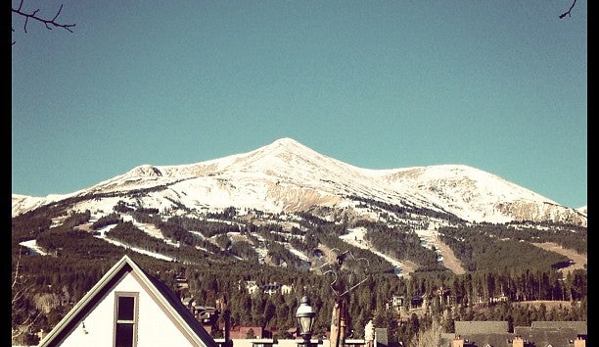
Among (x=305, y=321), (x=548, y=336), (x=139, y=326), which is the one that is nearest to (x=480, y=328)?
(x=548, y=336)

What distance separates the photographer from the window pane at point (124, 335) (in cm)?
2086

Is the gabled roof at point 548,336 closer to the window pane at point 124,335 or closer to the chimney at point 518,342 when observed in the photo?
the chimney at point 518,342

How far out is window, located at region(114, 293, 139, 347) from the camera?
20875 mm

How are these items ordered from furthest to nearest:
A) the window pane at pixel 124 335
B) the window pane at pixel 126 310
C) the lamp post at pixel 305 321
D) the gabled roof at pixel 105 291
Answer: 1. the window pane at pixel 126 310
2. the window pane at pixel 124 335
3. the gabled roof at pixel 105 291
4. the lamp post at pixel 305 321

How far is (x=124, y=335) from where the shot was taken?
20906mm

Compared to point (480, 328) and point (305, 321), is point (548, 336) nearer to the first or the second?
point (480, 328)

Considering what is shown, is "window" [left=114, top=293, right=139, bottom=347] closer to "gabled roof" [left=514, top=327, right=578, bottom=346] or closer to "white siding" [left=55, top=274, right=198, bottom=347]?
"white siding" [left=55, top=274, right=198, bottom=347]

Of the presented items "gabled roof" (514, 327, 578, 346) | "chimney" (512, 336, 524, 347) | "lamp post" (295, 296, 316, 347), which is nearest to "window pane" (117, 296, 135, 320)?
"lamp post" (295, 296, 316, 347)

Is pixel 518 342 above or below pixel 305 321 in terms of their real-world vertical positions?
below

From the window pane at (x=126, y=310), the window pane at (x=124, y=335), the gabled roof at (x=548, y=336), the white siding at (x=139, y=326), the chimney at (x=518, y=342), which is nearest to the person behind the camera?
the white siding at (x=139, y=326)

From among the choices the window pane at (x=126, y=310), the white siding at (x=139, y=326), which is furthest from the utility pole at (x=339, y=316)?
the window pane at (x=126, y=310)

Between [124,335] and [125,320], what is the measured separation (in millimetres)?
342

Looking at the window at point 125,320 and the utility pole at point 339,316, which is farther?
the window at point 125,320
